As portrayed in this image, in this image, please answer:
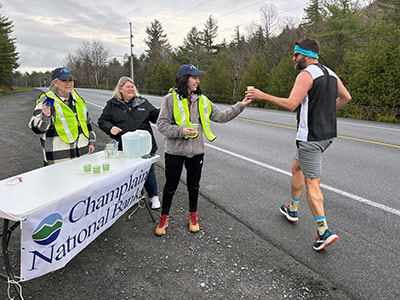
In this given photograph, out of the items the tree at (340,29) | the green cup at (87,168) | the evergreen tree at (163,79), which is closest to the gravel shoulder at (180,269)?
the green cup at (87,168)

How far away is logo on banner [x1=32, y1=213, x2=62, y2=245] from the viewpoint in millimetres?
2096

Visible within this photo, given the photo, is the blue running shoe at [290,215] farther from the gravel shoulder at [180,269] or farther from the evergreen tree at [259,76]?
the evergreen tree at [259,76]

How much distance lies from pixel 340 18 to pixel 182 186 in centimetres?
2221

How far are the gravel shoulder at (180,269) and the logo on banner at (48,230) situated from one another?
0.59 metres

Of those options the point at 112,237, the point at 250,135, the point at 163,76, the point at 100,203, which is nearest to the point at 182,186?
the point at 112,237

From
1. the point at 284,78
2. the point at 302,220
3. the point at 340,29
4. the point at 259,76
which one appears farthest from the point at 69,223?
the point at 340,29

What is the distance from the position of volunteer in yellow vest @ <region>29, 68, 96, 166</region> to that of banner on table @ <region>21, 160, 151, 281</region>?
1032 millimetres

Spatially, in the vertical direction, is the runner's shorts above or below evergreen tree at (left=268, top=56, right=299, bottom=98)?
below

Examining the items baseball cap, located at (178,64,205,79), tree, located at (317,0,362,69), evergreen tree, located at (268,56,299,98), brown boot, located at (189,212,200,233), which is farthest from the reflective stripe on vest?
tree, located at (317,0,362,69)

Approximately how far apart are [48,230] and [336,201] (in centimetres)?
397

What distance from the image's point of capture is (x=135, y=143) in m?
3.50

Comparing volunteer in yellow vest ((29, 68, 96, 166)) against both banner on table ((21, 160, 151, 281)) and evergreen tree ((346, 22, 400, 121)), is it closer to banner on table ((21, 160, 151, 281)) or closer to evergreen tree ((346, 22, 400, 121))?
banner on table ((21, 160, 151, 281))

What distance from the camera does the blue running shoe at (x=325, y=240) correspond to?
2899 mm

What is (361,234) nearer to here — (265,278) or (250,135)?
(265,278)
